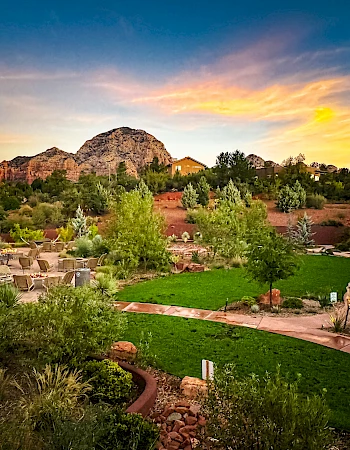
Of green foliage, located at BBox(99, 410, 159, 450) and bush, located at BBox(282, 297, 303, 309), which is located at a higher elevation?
green foliage, located at BBox(99, 410, 159, 450)

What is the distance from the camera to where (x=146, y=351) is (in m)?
5.62

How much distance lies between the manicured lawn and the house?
48141 mm

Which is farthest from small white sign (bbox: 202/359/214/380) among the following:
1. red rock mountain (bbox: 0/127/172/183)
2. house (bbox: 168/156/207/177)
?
house (bbox: 168/156/207/177)

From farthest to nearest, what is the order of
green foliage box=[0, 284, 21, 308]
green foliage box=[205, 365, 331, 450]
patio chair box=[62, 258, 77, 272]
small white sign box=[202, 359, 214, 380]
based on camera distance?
patio chair box=[62, 258, 77, 272] → green foliage box=[0, 284, 21, 308] → small white sign box=[202, 359, 214, 380] → green foliage box=[205, 365, 331, 450]

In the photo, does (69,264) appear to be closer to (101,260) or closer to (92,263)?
(92,263)

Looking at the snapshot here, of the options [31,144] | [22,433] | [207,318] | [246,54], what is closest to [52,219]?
[31,144]

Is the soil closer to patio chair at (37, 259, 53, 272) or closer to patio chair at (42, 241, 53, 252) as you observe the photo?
patio chair at (42, 241, 53, 252)

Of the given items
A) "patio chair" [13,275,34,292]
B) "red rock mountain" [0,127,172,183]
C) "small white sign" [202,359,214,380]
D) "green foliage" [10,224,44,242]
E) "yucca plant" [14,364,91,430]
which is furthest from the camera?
"red rock mountain" [0,127,172,183]

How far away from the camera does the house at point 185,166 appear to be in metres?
55.2

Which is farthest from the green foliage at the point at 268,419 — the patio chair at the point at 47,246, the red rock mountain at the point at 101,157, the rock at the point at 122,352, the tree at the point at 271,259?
the red rock mountain at the point at 101,157

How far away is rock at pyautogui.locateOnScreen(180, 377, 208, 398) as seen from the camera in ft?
14.9

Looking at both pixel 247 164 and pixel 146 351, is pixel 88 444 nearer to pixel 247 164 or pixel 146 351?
pixel 146 351

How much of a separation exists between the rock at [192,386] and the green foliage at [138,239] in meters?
7.87

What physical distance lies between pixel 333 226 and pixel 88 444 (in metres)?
24.0
